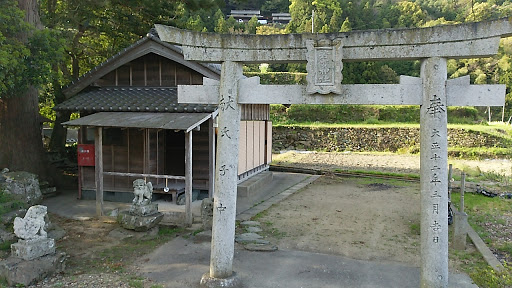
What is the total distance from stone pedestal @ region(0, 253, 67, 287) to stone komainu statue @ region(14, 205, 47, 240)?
42 cm

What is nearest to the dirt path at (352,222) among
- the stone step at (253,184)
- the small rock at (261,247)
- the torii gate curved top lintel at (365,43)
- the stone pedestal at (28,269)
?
the small rock at (261,247)

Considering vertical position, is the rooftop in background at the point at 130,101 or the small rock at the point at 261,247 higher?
the rooftop in background at the point at 130,101

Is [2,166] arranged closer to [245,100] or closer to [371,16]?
[245,100]

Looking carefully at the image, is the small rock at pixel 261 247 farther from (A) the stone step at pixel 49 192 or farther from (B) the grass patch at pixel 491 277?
(A) the stone step at pixel 49 192

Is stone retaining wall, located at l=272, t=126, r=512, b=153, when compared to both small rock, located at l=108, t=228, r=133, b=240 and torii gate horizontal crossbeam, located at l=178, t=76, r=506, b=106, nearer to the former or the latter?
small rock, located at l=108, t=228, r=133, b=240

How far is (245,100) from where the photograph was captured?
21.7 feet

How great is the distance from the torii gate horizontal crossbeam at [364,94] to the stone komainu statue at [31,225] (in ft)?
11.3

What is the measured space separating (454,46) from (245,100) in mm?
3304

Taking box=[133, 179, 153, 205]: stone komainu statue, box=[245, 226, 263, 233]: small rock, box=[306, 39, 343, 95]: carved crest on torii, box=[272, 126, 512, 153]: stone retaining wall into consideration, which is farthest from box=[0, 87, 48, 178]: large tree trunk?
box=[272, 126, 512, 153]: stone retaining wall

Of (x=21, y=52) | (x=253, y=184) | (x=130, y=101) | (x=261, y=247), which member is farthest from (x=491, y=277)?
(x=21, y=52)

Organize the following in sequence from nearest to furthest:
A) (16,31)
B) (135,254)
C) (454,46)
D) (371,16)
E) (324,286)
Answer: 1. (454,46)
2. (324,286)
3. (135,254)
4. (16,31)
5. (371,16)

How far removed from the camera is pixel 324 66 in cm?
613

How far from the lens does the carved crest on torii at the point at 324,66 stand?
239 inches

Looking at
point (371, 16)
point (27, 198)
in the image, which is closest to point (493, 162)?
point (27, 198)
